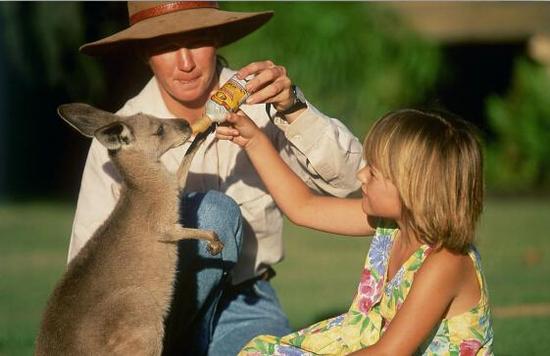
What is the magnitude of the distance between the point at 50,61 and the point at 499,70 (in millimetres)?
8066

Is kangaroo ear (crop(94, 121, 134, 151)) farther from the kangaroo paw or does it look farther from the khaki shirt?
the kangaroo paw

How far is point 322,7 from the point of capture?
1432cm

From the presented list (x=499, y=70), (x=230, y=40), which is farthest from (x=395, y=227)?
(x=499, y=70)

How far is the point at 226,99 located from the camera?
3.57 metres

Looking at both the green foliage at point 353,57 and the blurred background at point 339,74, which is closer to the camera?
the blurred background at point 339,74

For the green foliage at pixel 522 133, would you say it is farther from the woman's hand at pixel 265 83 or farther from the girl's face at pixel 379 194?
the girl's face at pixel 379 194

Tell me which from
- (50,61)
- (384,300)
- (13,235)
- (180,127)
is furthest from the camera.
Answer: (50,61)

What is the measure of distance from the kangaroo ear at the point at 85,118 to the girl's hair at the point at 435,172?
A: 3.95 feet

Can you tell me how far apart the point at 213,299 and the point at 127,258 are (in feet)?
1.97

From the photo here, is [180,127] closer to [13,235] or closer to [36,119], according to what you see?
[13,235]

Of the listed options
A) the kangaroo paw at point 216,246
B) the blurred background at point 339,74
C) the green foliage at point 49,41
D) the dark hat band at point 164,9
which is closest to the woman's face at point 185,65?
the dark hat band at point 164,9

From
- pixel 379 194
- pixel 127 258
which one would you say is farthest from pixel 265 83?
pixel 127 258

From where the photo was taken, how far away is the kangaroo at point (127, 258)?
330 centimetres

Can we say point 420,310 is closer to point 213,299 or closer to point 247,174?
point 213,299
